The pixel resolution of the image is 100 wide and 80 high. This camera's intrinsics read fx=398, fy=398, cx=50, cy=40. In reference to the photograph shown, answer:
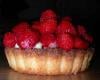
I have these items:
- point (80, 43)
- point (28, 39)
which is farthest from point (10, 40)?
point (80, 43)

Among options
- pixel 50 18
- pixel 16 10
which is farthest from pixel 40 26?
pixel 16 10

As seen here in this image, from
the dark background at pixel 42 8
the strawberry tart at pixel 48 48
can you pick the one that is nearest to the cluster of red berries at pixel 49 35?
the strawberry tart at pixel 48 48

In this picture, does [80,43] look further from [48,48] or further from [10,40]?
[10,40]

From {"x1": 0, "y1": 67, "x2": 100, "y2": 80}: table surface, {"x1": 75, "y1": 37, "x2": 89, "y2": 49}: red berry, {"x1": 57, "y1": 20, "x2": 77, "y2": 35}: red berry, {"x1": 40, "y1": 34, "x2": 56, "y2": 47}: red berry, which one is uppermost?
{"x1": 57, "y1": 20, "x2": 77, "y2": 35}: red berry

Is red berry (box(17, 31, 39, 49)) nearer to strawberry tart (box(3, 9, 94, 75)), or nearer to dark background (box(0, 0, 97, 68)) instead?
strawberry tart (box(3, 9, 94, 75))

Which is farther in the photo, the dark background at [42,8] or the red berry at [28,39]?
the dark background at [42,8]

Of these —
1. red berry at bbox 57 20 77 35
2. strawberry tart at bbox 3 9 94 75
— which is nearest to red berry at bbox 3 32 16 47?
strawberry tart at bbox 3 9 94 75

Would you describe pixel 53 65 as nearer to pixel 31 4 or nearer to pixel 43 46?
pixel 43 46

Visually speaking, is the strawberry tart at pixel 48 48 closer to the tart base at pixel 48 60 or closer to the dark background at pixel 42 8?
the tart base at pixel 48 60
